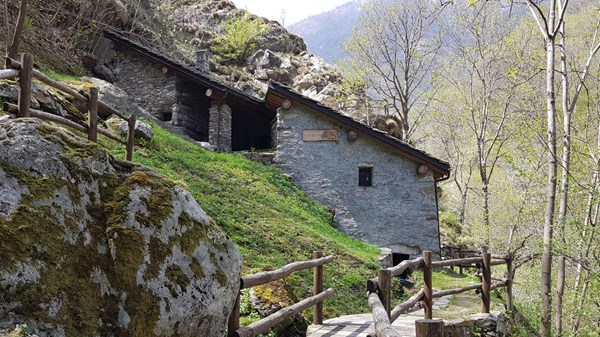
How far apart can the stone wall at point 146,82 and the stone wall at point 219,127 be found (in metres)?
1.70

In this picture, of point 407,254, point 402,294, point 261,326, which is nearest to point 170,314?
point 261,326

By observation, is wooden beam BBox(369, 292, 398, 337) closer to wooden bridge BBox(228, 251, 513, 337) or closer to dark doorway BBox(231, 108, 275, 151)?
wooden bridge BBox(228, 251, 513, 337)

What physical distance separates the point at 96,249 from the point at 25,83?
331 centimetres

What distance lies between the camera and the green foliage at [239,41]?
25.8 m

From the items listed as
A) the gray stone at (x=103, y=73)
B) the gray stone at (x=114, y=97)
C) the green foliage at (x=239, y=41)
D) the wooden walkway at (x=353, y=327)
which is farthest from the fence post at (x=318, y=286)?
the green foliage at (x=239, y=41)

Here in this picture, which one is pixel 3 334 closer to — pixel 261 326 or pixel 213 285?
pixel 213 285

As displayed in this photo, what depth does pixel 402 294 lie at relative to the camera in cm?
889

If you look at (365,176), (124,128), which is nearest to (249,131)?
(365,176)

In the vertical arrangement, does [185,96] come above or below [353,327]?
above

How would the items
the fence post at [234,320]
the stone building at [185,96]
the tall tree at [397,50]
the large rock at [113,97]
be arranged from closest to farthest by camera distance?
the fence post at [234,320]
the large rock at [113,97]
the stone building at [185,96]
the tall tree at [397,50]

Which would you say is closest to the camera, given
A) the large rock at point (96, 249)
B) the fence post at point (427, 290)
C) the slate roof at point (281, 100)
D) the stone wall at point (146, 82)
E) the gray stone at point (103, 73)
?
the large rock at point (96, 249)

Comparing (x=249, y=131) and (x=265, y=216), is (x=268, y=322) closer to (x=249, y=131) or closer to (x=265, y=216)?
(x=265, y=216)

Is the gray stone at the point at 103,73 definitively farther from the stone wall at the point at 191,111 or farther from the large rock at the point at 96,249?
the large rock at the point at 96,249

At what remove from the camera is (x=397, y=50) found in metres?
20.6
